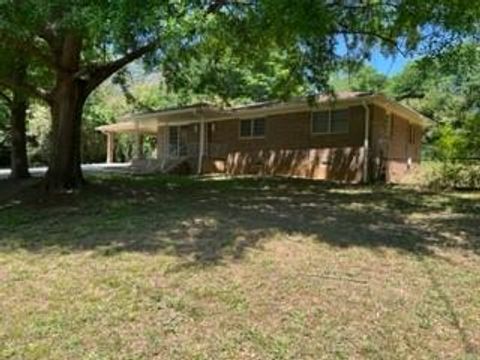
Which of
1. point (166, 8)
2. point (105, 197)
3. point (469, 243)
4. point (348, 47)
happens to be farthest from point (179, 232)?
point (348, 47)

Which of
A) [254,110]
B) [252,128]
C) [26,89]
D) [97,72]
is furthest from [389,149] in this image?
[26,89]

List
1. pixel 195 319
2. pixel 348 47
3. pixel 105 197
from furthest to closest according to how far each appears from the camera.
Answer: pixel 348 47 < pixel 105 197 < pixel 195 319

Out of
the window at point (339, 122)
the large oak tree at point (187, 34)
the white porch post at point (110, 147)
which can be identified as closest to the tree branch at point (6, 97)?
the large oak tree at point (187, 34)

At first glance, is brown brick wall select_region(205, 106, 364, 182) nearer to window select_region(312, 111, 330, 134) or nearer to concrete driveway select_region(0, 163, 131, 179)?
window select_region(312, 111, 330, 134)

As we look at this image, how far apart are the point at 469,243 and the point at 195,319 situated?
449cm

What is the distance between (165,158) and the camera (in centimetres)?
2794

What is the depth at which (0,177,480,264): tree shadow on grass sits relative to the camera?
8219mm

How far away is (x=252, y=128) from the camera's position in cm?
2569

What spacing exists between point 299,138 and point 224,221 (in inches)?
558

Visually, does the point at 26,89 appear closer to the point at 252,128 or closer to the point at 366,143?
the point at 366,143

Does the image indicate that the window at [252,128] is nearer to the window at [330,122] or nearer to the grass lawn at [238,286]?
the window at [330,122]

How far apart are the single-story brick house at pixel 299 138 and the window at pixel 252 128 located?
4cm

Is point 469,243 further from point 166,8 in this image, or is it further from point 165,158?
point 165,158

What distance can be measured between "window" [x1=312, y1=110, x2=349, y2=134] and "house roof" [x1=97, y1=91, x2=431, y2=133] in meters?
0.33
